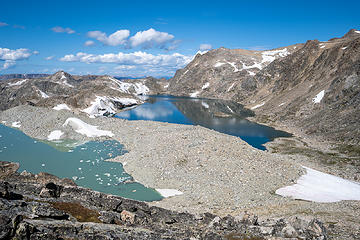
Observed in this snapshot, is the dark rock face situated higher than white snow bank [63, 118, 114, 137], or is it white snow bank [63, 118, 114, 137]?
white snow bank [63, 118, 114, 137]

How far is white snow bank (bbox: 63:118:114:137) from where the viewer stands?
2146 inches

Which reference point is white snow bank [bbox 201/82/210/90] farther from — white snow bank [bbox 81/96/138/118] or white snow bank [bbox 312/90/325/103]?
white snow bank [bbox 312/90/325/103]

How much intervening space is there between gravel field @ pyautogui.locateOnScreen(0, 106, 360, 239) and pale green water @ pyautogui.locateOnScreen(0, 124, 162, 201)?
219 centimetres

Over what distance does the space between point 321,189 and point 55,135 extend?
49.8 metres

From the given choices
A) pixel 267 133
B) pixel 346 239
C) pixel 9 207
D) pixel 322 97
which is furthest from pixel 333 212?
pixel 322 97

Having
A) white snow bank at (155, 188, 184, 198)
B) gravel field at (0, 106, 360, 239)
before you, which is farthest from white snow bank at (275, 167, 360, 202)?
white snow bank at (155, 188, 184, 198)

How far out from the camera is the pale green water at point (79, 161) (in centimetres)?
3025

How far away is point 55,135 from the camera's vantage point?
53.6 metres

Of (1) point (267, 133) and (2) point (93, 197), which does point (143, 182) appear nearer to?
(2) point (93, 197)

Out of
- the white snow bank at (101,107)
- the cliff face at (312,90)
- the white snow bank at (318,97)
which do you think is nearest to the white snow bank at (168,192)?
the cliff face at (312,90)

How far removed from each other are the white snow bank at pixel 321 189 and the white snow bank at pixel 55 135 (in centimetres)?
4451

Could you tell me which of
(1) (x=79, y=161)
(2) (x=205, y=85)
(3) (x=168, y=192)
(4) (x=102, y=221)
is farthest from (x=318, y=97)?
(2) (x=205, y=85)

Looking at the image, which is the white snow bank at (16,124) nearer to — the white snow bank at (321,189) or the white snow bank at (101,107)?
the white snow bank at (101,107)

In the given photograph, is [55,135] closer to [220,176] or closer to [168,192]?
[168,192]
